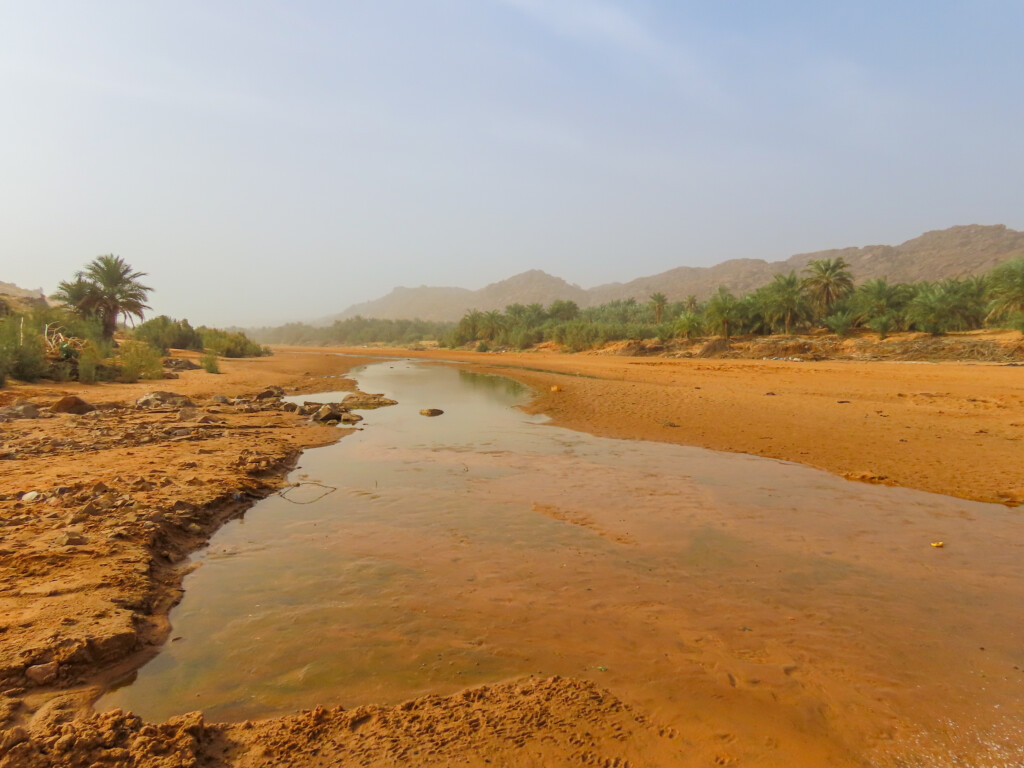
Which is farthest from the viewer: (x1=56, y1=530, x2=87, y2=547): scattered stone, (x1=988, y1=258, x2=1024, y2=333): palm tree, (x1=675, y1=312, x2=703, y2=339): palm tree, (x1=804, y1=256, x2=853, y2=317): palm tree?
(x1=675, y1=312, x2=703, y2=339): palm tree

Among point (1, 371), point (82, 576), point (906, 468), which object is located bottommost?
point (906, 468)

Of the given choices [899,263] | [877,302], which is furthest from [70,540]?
[899,263]

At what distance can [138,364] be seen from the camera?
57.6ft

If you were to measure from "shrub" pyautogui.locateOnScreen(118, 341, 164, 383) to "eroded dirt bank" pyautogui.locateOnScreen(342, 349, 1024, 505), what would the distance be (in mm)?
13008

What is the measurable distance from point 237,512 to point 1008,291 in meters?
35.2

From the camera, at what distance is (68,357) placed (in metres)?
16.0

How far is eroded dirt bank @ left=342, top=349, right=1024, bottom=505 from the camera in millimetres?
7914

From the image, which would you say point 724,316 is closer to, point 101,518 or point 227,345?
point 227,345

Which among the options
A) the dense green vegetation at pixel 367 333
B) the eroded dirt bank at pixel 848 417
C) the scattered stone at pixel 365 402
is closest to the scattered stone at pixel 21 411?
the scattered stone at pixel 365 402

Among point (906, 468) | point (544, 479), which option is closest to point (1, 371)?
point (544, 479)

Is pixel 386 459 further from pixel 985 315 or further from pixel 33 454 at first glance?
pixel 985 315

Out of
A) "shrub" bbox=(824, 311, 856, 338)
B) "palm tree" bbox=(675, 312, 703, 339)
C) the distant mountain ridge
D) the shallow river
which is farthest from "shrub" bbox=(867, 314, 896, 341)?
the distant mountain ridge

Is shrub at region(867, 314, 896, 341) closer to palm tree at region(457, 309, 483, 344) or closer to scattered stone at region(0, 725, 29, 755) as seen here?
scattered stone at region(0, 725, 29, 755)

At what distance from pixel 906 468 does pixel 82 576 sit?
10022mm
